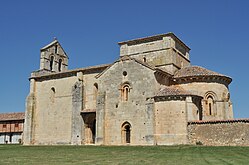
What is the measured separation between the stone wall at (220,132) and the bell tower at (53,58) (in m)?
20.1

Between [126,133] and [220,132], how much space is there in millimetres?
7856

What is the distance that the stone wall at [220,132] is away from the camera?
20.5 m

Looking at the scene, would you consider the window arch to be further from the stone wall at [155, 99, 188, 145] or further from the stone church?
the stone wall at [155, 99, 188, 145]

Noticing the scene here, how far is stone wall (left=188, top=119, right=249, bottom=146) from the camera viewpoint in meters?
20.5

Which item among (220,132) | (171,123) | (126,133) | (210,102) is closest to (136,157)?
(171,123)

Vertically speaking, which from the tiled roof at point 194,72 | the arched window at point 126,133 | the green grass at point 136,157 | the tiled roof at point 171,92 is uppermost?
the tiled roof at point 194,72

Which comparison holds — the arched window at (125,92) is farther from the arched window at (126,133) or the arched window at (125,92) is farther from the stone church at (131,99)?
the arched window at (126,133)

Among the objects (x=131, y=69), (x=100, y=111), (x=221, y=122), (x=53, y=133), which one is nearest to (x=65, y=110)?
(x=53, y=133)

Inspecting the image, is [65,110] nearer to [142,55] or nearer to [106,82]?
[106,82]

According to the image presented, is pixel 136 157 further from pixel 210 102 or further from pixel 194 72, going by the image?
pixel 194 72

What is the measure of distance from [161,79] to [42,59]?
1653 cm

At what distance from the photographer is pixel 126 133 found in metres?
25.3

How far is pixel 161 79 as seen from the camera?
2541 centimetres

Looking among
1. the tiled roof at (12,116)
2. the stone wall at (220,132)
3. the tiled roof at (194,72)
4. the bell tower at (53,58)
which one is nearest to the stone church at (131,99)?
the tiled roof at (194,72)
